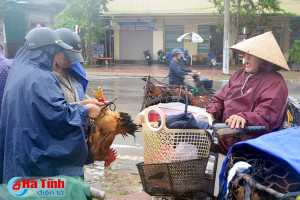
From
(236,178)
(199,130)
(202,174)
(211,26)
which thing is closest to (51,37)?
(199,130)

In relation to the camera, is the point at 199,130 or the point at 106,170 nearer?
the point at 199,130

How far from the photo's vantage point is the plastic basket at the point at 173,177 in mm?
2154

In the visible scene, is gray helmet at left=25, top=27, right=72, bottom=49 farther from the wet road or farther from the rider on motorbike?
the rider on motorbike

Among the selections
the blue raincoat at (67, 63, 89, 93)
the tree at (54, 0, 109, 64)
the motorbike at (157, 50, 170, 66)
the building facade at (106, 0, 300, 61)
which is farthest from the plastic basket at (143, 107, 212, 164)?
the motorbike at (157, 50, 170, 66)

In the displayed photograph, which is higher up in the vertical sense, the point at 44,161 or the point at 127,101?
the point at 44,161

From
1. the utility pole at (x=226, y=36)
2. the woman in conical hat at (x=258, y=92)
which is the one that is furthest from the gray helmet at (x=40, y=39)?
the utility pole at (x=226, y=36)

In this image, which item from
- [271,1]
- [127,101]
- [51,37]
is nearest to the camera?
[51,37]

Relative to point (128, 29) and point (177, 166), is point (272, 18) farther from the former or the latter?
point (177, 166)

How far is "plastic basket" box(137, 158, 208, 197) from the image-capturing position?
7.07 feet

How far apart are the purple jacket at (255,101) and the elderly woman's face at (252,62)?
5 cm

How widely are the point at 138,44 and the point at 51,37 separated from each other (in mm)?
25268

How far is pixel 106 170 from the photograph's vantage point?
5145mm

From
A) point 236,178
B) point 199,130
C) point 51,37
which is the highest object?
point 51,37

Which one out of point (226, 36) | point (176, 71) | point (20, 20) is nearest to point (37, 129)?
point (176, 71)
